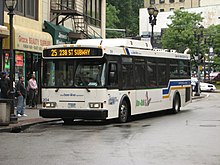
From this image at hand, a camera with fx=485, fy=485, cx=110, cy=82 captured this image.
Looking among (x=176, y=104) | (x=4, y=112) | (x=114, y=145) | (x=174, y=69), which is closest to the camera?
(x=114, y=145)

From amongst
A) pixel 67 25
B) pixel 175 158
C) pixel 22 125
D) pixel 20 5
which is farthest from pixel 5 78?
pixel 67 25

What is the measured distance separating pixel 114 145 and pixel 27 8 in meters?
16.5

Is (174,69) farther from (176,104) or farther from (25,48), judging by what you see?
(25,48)

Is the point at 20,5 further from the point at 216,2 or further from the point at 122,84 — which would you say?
the point at 216,2

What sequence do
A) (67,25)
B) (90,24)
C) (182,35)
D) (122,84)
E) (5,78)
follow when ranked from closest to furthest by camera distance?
(122,84) < (5,78) < (67,25) < (90,24) < (182,35)

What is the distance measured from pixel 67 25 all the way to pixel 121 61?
49.4 feet

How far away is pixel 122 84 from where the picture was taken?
18.2m

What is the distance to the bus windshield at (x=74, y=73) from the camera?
1717 cm

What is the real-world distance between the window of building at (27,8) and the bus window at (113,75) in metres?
9.80

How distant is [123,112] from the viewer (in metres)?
18.4

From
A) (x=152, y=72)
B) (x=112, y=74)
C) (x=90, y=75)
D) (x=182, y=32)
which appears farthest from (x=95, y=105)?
(x=182, y=32)

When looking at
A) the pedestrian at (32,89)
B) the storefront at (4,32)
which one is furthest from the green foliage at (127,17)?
the storefront at (4,32)

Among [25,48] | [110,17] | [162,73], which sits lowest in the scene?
[162,73]

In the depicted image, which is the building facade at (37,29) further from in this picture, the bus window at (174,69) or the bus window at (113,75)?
the bus window at (174,69)
